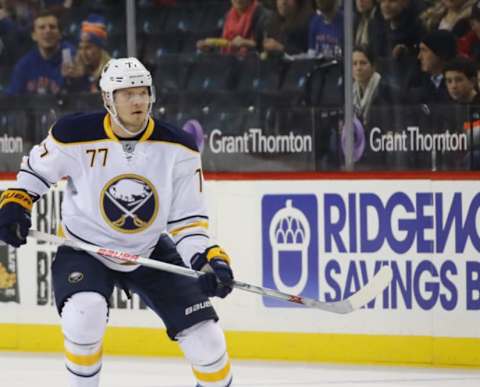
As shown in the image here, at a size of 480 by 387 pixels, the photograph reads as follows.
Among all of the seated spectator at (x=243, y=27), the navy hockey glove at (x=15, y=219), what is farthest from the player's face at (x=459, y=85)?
the navy hockey glove at (x=15, y=219)

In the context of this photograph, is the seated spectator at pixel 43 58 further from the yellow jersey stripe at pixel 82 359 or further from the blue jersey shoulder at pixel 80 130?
the yellow jersey stripe at pixel 82 359

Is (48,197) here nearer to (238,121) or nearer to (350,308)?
(238,121)

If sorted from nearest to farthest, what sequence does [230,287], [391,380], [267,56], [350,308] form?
1. [230,287]
2. [350,308]
3. [391,380]
4. [267,56]

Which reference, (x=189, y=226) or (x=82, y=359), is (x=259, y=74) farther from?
(x=82, y=359)

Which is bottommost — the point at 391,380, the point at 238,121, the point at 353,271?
the point at 391,380

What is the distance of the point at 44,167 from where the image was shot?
4043 mm

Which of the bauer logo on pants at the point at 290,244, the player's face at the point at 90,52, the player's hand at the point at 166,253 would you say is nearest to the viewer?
the player's hand at the point at 166,253

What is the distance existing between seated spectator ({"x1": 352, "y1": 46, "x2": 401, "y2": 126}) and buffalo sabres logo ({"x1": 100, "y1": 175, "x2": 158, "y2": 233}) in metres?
2.35

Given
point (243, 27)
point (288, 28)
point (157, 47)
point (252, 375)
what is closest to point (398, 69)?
point (288, 28)

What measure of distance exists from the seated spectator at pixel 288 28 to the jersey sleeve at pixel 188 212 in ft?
8.76

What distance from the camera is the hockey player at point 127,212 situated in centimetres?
394

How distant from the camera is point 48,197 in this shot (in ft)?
20.2

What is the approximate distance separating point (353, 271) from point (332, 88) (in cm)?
99

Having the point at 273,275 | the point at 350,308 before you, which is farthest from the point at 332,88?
the point at 350,308
